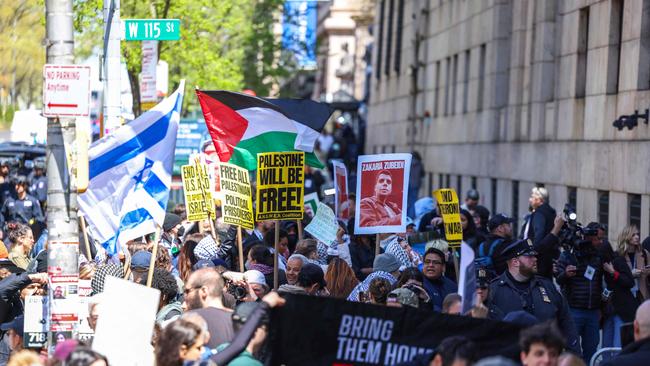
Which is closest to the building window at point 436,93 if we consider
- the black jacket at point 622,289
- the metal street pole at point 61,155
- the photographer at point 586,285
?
the photographer at point 586,285

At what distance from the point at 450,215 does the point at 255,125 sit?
2.34 meters

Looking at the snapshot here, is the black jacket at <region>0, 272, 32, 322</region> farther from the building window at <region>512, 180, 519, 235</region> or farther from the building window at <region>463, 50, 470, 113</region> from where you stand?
the building window at <region>463, 50, 470, 113</region>

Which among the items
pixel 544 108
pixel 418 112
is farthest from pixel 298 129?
pixel 418 112

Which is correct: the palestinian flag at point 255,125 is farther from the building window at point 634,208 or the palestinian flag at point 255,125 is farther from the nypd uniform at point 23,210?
the nypd uniform at point 23,210

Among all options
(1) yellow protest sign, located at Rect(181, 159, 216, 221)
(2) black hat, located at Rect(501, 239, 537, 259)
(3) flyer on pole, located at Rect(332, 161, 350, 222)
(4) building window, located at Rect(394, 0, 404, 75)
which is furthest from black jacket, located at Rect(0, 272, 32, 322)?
(4) building window, located at Rect(394, 0, 404, 75)

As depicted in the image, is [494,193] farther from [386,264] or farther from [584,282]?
[386,264]

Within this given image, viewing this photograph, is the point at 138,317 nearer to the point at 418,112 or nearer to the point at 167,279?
the point at 167,279

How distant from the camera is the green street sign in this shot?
19.1m

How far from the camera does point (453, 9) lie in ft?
139

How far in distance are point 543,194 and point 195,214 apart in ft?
15.5

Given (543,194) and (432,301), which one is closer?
(432,301)

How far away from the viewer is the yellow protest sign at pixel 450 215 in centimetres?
1656

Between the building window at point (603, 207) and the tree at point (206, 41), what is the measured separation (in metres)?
8.37

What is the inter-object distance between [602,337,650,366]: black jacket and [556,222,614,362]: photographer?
587cm
